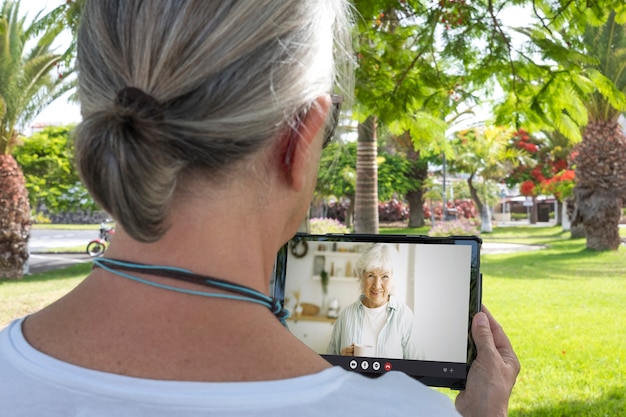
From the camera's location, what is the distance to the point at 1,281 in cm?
1627

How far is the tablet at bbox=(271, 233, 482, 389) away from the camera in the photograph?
1535mm

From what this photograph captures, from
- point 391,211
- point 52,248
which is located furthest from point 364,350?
point 391,211

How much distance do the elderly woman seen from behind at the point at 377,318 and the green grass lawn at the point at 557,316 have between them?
4856mm

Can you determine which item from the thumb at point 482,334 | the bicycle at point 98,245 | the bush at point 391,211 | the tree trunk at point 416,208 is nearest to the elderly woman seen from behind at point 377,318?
the thumb at point 482,334

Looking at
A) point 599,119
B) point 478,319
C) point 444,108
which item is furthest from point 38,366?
point 599,119

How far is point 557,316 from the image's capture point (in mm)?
10797

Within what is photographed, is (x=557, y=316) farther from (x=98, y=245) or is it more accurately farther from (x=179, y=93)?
(x=98, y=245)

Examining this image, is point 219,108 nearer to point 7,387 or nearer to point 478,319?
point 7,387

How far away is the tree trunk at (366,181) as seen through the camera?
36.5 feet

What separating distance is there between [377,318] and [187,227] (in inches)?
31.7

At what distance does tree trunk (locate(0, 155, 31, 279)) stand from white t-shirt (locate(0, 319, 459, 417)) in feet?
53.1

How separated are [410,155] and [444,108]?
2741 cm

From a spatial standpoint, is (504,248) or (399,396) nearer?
(399,396)

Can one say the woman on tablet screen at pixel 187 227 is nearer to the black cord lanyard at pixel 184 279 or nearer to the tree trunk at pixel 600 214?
the black cord lanyard at pixel 184 279
